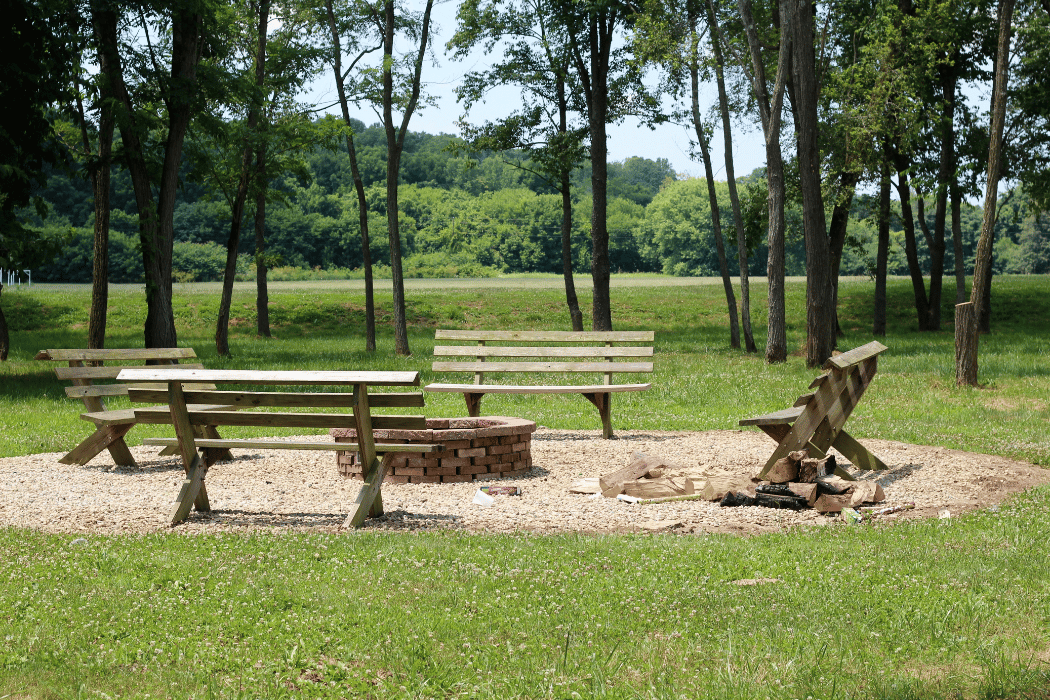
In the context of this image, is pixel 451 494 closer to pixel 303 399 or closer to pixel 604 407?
pixel 303 399

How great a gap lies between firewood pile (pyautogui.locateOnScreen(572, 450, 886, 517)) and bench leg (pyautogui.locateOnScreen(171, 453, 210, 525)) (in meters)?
2.71

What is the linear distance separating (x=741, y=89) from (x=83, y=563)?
2381 cm

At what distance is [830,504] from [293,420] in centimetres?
352

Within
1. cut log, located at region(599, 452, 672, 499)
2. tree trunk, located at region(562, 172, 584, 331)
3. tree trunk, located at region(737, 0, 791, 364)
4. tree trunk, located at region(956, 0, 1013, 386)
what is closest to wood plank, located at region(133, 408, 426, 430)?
cut log, located at region(599, 452, 672, 499)

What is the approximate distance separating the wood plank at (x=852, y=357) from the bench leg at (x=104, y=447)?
5.72 meters

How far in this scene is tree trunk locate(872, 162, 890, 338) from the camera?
26.3 meters

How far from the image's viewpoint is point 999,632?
12.4 feet

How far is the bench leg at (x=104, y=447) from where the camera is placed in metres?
8.25

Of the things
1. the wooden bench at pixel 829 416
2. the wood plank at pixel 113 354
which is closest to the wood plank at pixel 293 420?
the wood plank at pixel 113 354

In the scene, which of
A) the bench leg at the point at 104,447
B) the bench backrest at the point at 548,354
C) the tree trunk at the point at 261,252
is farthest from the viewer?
the tree trunk at the point at 261,252

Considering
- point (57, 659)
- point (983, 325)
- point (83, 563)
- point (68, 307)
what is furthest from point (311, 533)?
point (68, 307)

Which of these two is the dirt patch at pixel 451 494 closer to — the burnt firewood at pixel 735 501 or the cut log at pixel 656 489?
the burnt firewood at pixel 735 501

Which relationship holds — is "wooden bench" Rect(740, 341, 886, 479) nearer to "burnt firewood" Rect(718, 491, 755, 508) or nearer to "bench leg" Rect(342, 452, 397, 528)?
"burnt firewood" Rect(718, 491, 755, 508)

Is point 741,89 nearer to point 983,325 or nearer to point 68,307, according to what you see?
point 983,325
